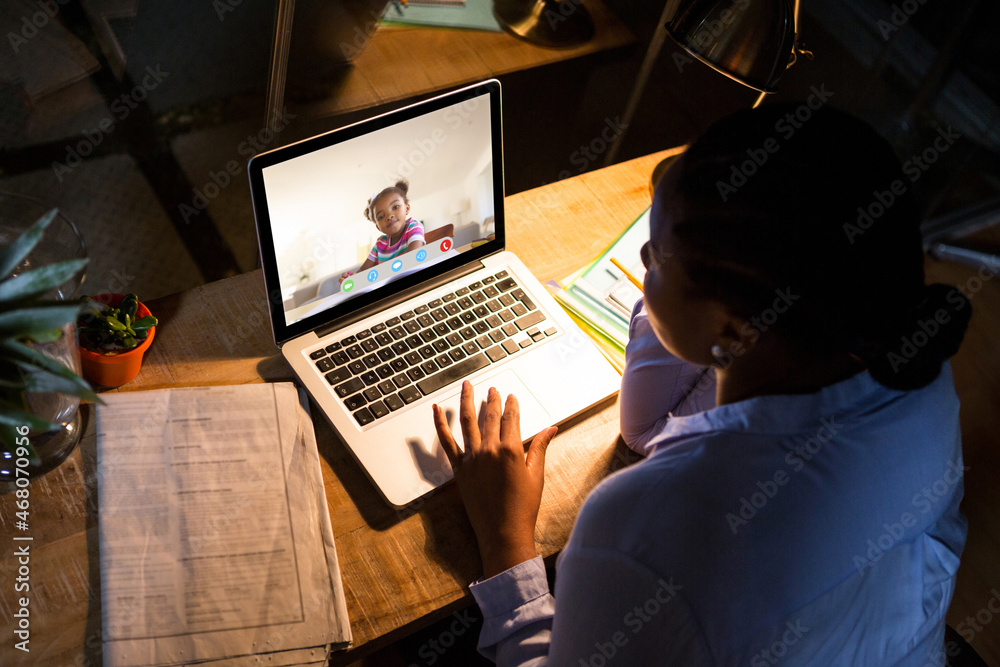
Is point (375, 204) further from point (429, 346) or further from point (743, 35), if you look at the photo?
point (743, 35)

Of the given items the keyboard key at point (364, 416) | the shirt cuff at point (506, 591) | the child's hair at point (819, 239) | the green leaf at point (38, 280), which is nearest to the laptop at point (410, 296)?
the keyboard key at point (364, 416)

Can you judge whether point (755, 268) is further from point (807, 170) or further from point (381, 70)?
point (381, 70)

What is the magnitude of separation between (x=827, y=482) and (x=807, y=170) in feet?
0.91

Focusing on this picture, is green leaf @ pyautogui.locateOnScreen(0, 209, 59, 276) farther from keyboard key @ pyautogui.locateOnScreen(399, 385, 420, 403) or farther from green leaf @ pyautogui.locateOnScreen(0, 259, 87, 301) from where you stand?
keyboard key @ pyautogui.locateOnScreen(399, 385, 420, 403)

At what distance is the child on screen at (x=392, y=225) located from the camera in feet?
3.24

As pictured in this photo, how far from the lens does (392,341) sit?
1.01 meters

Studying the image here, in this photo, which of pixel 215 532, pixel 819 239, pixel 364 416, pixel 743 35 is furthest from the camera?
pixel 743 35

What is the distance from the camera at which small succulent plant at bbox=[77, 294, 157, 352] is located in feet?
2.99

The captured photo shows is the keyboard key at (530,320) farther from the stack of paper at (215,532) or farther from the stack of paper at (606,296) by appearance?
the stack of paper at (215,532)

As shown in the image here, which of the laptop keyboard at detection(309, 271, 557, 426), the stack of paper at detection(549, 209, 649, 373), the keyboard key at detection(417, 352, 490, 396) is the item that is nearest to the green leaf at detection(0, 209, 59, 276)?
the laptop keyboard at detection(309, 271, 557, 426)

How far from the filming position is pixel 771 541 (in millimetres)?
626

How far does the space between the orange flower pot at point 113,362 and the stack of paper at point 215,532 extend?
1.6 inches

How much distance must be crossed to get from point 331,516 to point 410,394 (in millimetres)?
190

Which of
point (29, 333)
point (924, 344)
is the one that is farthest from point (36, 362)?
point (924, 344)
